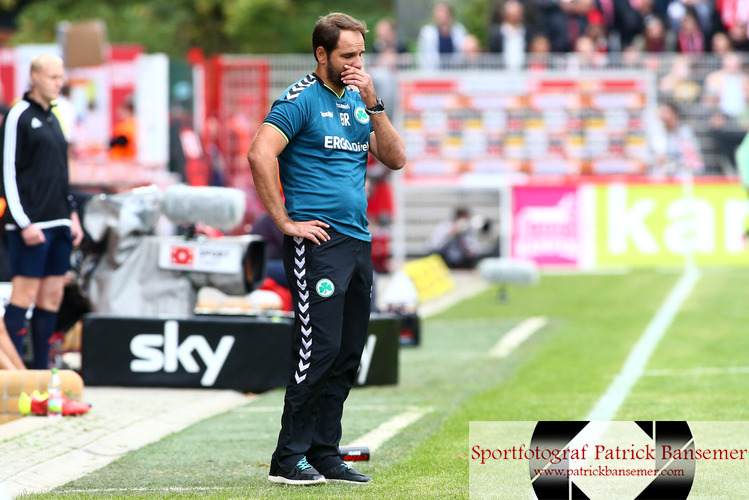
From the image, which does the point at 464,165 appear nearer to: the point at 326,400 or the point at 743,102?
the point at 743,102

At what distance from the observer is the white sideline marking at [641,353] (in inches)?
327

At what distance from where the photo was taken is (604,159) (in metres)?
22.2

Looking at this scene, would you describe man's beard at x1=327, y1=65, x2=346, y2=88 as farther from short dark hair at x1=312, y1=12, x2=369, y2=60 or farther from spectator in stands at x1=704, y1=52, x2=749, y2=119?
spectator in stands at x1=704, y1=52, x2=749, y2=119

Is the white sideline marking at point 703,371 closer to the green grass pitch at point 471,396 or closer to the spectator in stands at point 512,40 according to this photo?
the green grass pitch at point 471,396

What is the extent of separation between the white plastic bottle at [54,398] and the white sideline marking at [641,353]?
3.05 metres

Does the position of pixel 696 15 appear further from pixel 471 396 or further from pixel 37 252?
pixel 37 252

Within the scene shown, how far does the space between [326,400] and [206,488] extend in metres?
0.67

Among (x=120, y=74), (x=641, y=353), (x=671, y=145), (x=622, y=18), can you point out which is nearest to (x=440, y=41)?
(x=622, y=18)

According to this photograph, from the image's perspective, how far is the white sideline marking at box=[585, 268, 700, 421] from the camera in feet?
27.2

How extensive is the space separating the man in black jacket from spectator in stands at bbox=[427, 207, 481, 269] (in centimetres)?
1326

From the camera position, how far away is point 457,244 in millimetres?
22031

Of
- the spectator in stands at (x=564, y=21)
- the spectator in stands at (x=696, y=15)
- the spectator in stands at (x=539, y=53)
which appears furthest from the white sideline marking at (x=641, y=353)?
the spectator in stands at (x=696, y=15)

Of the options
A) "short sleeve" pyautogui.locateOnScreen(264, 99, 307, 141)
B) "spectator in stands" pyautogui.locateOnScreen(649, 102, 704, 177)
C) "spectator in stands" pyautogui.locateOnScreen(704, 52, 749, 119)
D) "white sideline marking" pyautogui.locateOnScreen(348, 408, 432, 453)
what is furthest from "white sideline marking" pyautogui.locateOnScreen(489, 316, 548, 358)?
"spectator in stands" pyautogui.locateOnScreen(704, 52, 749, 119)

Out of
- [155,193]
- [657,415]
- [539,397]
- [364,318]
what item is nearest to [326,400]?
[364,318]
